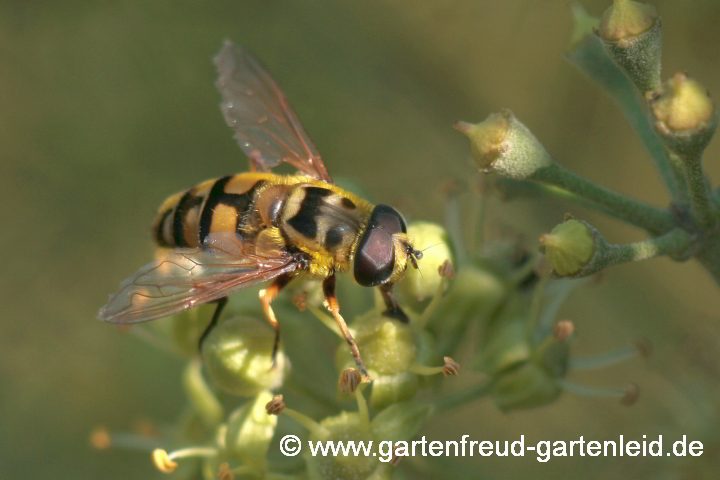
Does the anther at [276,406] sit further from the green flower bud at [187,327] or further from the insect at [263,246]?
the green flower bud at [187,327]

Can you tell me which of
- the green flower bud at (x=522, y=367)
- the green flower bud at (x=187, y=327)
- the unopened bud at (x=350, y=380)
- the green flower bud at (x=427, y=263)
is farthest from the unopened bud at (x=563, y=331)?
the green flower bud at (x=187, y=327)

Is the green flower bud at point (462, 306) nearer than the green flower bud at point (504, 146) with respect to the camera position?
No

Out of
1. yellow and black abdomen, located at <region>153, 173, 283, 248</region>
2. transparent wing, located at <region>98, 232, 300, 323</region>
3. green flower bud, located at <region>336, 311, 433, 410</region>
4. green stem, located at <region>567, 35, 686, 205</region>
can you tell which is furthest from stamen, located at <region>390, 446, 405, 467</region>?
green stem, located at <region>567, 35, 686, 205</region>

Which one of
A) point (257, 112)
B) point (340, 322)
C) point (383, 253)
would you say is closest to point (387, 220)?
point (383, 253)

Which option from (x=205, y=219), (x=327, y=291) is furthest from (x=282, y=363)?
(x=205, y=219)

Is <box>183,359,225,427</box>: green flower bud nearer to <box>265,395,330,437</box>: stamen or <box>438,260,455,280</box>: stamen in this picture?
<box>265,395,330,437</box>: stamen

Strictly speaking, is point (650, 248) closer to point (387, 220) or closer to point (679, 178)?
point (679, 178)
